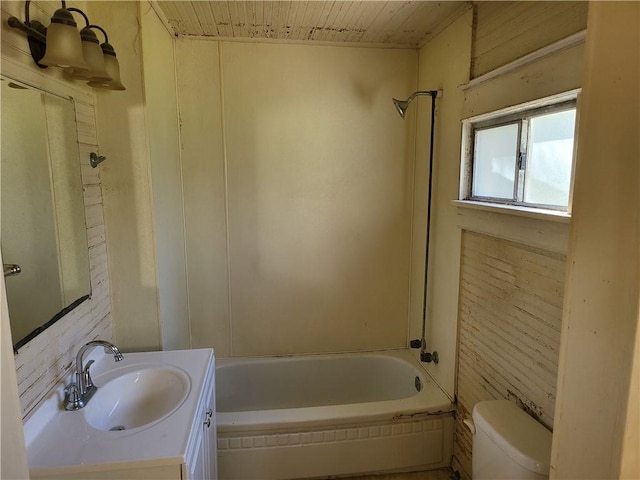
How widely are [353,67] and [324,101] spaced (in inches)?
11.2

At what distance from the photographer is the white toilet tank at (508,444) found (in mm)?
1348

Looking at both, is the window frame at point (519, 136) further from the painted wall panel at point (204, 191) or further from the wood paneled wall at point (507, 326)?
the painted wall panel at point (204, 191)

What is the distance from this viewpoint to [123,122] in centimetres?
179

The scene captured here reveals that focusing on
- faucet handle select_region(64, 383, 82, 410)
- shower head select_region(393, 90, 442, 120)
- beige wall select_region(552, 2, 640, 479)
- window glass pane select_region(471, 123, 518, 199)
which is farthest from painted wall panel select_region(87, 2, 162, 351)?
beige wall select_region(552, 2, 640, 479)

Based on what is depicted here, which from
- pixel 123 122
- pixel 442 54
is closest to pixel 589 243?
pixel 123 122

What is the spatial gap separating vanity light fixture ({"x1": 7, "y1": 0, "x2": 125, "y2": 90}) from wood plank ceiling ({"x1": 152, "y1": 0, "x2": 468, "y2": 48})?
0.68 metres

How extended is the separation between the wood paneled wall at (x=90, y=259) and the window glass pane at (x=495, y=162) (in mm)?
1829

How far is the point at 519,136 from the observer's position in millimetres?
1691

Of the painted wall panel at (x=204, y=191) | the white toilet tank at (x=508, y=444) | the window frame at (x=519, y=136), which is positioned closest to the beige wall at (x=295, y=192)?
the painted wall panel at (x=204, y=191)

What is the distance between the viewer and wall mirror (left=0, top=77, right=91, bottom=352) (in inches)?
46.6

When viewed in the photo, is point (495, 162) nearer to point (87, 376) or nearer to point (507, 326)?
point (507, 326)

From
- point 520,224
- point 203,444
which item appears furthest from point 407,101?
point 203,444

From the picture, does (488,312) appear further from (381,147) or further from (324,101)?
(324,101)

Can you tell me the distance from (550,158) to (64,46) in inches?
68.9
